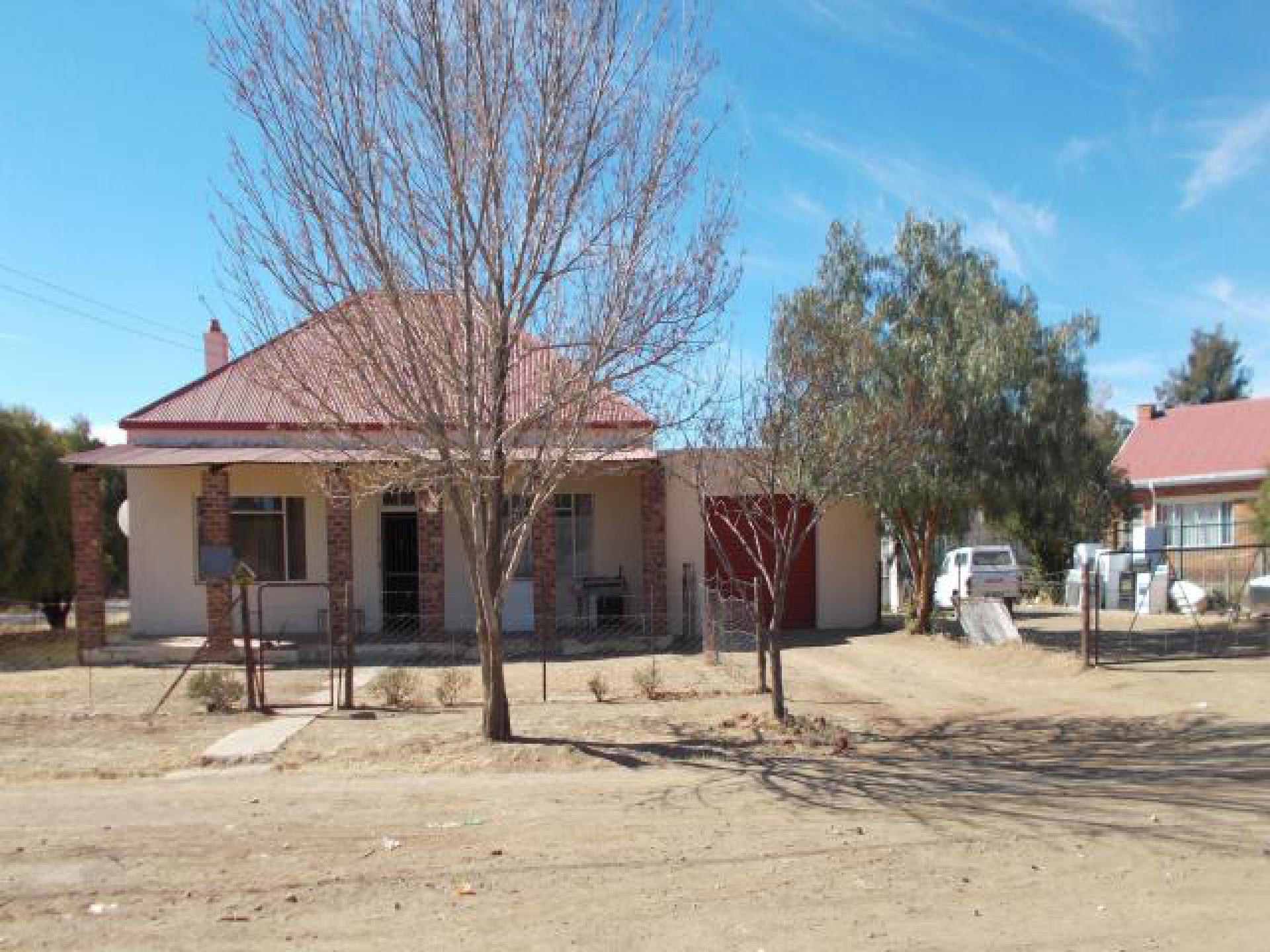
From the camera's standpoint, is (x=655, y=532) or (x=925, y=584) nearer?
(x=655, y=532)

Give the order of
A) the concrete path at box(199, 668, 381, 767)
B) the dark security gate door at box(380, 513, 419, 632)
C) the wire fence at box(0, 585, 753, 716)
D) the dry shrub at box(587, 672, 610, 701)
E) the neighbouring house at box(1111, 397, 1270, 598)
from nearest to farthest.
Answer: the concrete path at box(199, 668, 381, 767) < the dry shrub at box(587, 672, 610, 701) < the wire fence at box(0, 585, 753, 716) < the dark security gate door at box(380, 513, 419, 632) < the neighbouring house at box(1111, 397, 1270, 598)

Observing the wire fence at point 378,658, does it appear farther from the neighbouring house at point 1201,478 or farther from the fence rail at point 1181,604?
the neighbouring house at point 1201,478

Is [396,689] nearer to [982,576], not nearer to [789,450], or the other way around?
[789,450]

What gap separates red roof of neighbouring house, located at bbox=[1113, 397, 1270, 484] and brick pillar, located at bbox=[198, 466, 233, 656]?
26890 mm

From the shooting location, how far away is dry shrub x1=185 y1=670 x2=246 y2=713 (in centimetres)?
1138

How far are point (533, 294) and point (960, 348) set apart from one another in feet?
34.7

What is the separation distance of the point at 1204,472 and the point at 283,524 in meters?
26.8

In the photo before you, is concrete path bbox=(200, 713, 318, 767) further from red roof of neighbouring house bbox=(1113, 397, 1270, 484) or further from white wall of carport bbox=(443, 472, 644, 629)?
red roof of neighbouring house bbox=(1113, 397, 1270, 484)

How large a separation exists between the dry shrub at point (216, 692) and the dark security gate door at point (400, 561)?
7174mm

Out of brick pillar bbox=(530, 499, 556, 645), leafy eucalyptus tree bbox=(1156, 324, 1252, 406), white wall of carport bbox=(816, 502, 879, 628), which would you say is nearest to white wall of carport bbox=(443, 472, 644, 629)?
brick pillar bbox=(530, 499, 556, 645)

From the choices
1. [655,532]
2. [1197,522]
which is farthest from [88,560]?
[1197,522]

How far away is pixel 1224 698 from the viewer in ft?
37.9

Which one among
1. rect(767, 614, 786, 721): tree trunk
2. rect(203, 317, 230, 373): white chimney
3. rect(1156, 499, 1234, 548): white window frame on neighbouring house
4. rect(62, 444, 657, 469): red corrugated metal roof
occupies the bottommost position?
rect(767, 614, 786, 721): tree trunk

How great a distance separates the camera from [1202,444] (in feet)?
110
